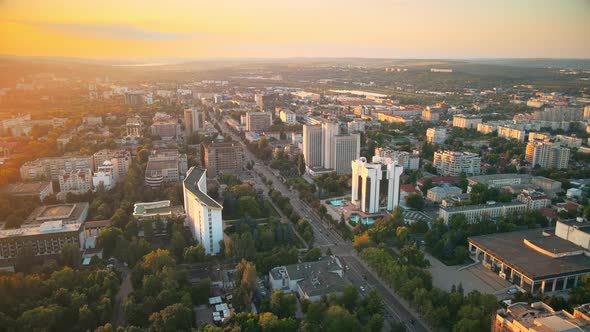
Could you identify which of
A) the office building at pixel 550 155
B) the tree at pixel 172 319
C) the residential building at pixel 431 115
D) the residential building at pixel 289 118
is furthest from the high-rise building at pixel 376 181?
the residential building at pixel 431 115

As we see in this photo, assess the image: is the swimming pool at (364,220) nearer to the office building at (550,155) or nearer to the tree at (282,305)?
the tree at (282,305)

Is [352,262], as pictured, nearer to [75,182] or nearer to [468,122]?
[75,182]

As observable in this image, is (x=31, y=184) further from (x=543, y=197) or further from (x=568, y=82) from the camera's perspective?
(x=568, y=82)

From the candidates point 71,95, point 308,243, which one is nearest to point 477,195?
point 308,243

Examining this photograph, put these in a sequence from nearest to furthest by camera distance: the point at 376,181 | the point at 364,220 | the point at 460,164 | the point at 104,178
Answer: the point at 364,220 → the point at 376,181 → the point at 104,178 → the point at 460,164

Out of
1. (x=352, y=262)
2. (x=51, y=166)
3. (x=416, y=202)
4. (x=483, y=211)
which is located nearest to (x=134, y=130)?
(x=51, y=166)
